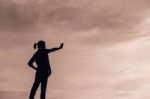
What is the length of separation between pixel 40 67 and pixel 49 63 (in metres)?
0.62

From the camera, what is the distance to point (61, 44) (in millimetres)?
130625

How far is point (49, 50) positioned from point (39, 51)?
514mm

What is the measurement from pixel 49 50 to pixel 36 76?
4.96ft

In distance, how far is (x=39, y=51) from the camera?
131125 mm

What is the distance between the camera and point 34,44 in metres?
131

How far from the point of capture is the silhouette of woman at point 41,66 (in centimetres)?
13112

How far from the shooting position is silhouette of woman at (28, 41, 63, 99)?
13112cm

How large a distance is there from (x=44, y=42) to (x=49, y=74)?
1733mm

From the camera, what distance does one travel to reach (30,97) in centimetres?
13150

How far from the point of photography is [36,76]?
13138cm

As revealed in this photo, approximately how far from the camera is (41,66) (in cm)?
13125

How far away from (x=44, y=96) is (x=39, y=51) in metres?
2.35

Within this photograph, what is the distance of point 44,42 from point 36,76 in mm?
1829

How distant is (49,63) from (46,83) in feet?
3.41
